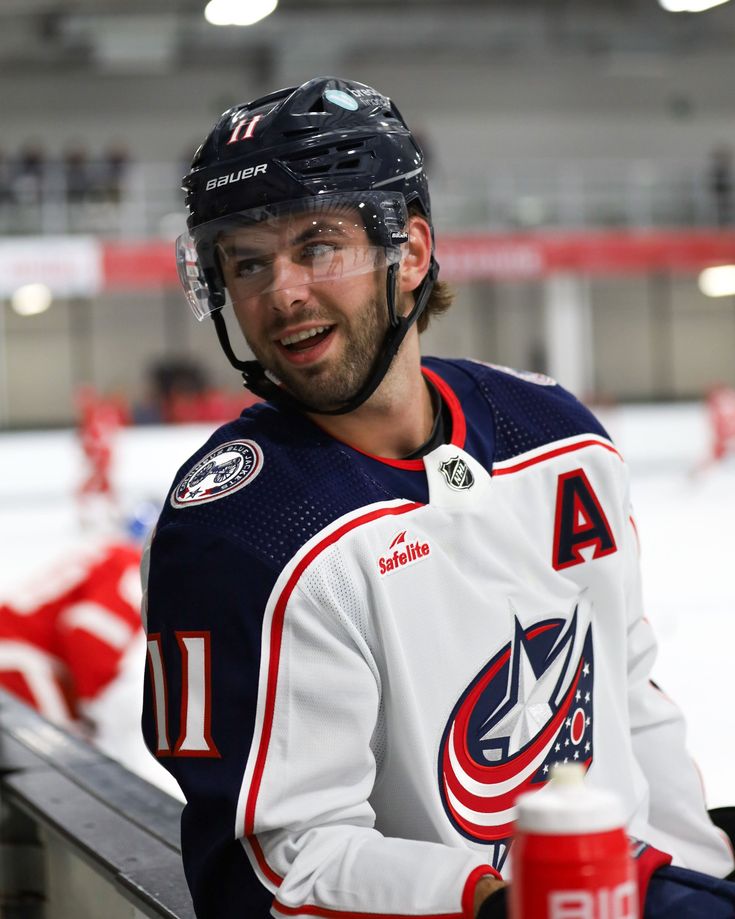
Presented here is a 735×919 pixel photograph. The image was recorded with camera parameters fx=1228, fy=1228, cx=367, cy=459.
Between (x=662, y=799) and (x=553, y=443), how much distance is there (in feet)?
1.58

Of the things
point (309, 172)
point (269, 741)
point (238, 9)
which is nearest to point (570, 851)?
point (269, 741)

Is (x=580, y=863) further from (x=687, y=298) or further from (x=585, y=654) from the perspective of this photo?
(x=687, y=298)

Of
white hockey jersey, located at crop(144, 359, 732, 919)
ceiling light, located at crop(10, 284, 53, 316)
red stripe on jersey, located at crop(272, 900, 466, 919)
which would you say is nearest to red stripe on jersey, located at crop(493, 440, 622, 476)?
white hockey jersey, located at crop(144, 359, 732, 919)

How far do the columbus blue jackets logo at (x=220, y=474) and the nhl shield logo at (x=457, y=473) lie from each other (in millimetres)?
209

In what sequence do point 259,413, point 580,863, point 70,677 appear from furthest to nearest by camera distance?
point 70,677 < point 259,413 < point 580,863

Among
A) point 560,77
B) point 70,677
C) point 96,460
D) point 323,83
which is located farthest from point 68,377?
point 323,83

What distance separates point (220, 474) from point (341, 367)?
0.63 ft

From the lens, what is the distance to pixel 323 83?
1436 millimetres

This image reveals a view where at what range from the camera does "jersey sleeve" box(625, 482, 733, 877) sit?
1.56 m

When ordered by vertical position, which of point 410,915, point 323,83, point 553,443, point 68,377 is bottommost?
point 68,377

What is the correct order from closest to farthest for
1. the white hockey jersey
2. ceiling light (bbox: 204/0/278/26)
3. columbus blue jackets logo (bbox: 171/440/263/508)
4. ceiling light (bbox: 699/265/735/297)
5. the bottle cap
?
the bottle cap
the white hockey jersey
columbus blue jackets logo (bbox: 171/440/263/508)
ceiling light (bbox: 204/0/278/26)
ceiling light (bbox: 699/265/735/297)

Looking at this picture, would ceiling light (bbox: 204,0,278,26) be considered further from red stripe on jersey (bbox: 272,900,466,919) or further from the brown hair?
red stripe on jersey (bbox: 272,900,466,919)

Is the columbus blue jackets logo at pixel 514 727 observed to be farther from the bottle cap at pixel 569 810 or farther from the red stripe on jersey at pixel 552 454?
the bottle cap at pixel 569 810

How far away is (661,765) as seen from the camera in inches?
61.5
